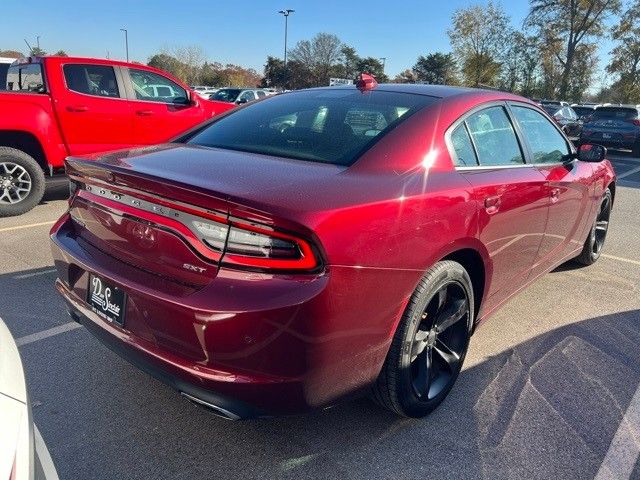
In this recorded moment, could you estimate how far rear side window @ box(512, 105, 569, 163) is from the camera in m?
3.39

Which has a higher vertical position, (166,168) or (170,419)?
(166,168)

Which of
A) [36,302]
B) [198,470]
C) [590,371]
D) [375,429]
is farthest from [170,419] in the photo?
[590,371]

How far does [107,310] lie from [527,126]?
2.80 metres

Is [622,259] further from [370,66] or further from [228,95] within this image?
[370,66]

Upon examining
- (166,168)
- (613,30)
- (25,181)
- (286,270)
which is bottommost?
(25,181)

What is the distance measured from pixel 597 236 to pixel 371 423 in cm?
375

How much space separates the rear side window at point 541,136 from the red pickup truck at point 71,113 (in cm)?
434

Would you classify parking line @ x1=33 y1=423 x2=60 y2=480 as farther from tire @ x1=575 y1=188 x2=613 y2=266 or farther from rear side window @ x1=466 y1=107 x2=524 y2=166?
tire @ x1=575 y1=188 x2=613 y2=266

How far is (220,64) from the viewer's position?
7700 cm

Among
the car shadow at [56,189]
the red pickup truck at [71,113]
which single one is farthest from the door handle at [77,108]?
the car shadow at [56,189]

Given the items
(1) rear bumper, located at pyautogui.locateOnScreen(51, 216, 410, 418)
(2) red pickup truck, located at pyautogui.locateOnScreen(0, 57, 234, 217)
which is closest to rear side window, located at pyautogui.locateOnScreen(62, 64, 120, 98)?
(2) red pickup truck, located at pyautogui.locateOnScreen(0, 57, 234, 217)

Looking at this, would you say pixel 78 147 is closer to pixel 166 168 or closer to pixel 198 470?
pixel 166 168

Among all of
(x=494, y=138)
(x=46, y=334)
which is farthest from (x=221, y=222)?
(x=46, y=334)

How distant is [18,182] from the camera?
19.6ft
